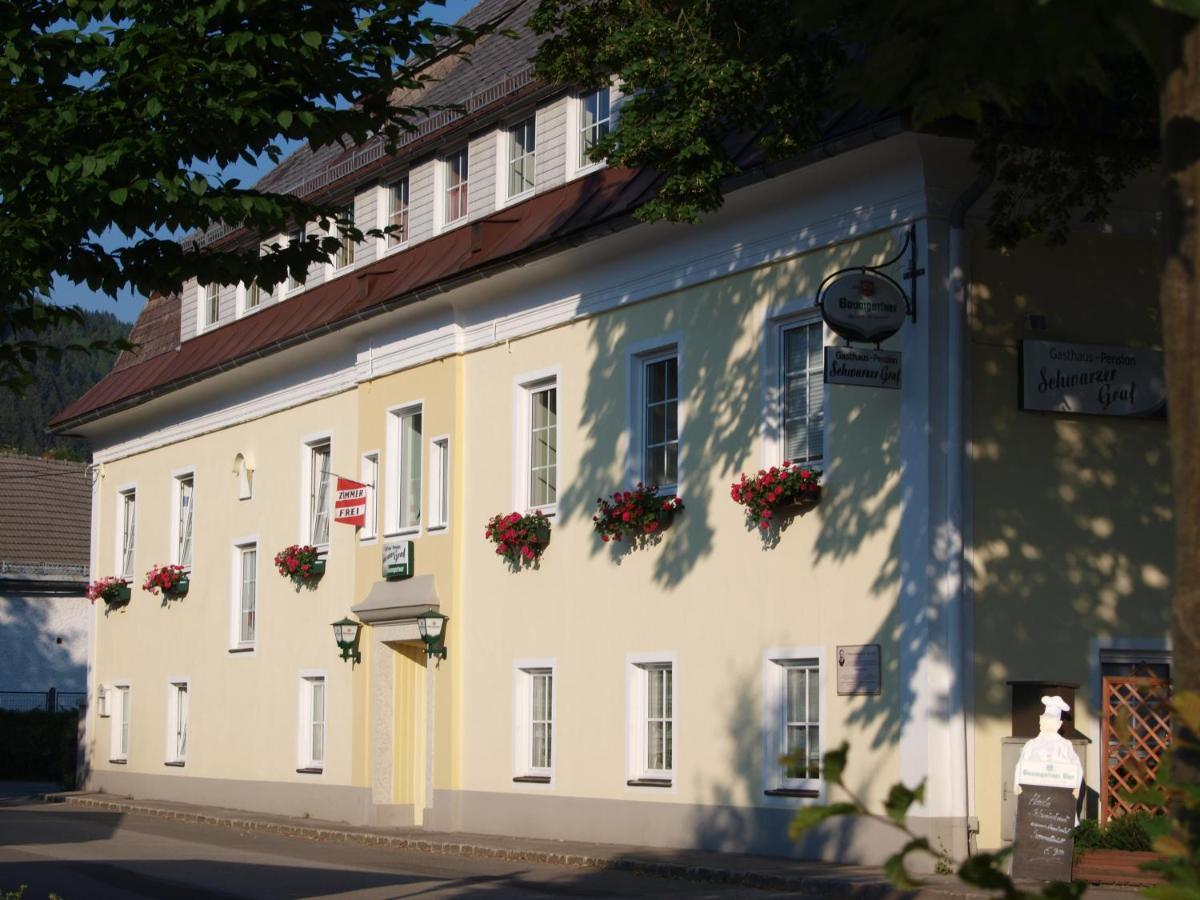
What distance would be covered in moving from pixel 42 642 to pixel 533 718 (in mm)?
28038

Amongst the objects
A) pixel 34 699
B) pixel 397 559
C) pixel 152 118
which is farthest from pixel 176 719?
pixel 152 118

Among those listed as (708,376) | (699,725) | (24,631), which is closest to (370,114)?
(708,376)

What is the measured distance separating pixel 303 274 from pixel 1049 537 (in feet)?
22.9

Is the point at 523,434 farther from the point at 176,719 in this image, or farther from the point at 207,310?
the point at 176,719

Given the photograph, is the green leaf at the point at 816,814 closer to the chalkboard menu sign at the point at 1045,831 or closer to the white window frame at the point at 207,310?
the chalkboard menu sign at the point at 1045,831

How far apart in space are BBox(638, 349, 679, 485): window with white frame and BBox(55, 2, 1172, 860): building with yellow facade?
0.04 m

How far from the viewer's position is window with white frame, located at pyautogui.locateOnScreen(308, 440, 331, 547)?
997 inches

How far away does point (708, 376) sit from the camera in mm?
17828

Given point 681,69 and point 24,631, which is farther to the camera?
point 24,631

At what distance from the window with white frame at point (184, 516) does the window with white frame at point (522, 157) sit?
9598 mm

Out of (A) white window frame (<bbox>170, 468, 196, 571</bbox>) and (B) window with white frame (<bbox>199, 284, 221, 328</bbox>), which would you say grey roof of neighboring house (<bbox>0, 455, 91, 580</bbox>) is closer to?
(A) white window frame (<bbox>170, 468, 196, 571</bbox>)

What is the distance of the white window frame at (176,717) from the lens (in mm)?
28969

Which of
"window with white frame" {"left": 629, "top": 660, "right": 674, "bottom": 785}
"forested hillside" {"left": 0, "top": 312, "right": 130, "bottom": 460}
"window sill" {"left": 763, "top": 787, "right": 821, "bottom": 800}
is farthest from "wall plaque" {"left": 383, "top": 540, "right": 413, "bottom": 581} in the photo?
"forested hillside" {"left": 0, "top": 312, "right": 130, "bottom": 460}

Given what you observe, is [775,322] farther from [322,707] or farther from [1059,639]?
[322,707]
